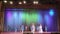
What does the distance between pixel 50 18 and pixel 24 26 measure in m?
0.73

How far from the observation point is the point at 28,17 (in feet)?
13.5

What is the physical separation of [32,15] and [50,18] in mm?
489

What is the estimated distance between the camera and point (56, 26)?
402cm

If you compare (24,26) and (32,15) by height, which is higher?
(32,15)

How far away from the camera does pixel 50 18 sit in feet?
13.5

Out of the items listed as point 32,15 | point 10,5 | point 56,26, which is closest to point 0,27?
point 10,5

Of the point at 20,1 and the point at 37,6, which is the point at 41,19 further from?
the point at 20,1

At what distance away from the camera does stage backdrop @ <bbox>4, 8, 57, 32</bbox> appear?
4074 millimetres

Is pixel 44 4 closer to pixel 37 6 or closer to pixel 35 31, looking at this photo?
pixel 37 6

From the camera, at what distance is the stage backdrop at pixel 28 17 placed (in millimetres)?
4074

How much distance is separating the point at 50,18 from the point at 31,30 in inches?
23.8

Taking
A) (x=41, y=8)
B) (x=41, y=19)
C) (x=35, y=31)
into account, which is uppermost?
(x=41, y=8)

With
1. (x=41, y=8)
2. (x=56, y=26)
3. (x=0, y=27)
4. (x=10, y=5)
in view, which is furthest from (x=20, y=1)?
(x=56, y=26)

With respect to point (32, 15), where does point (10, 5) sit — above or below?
above
